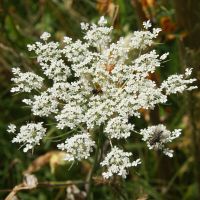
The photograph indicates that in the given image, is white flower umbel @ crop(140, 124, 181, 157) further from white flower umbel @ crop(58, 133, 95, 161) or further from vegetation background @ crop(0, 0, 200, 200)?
vegetation background @ crop(0, 0, 200, 200)

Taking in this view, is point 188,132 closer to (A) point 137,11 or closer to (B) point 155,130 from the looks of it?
(A) point 137,11

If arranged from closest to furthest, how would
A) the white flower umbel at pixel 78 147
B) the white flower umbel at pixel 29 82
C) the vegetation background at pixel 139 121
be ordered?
the white flower umbel at pixel 78 147
the white flower umbel at pixel 29 82
the vegetation background at pixel 139 121

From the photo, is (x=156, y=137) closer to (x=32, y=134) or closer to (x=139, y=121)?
(x=32, y=134)

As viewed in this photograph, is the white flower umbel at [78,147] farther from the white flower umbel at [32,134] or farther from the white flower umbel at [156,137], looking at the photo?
the white flower umbel at [156,137]

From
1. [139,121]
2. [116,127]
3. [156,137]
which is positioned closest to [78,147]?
[116,127]

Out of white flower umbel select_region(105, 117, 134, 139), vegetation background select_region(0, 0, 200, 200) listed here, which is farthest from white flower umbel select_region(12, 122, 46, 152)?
vegetation background select_region(0, 0, 200, 200)

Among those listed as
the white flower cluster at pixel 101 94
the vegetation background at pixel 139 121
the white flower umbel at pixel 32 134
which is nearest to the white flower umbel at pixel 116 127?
the white flower cluster at pixel 101 94
